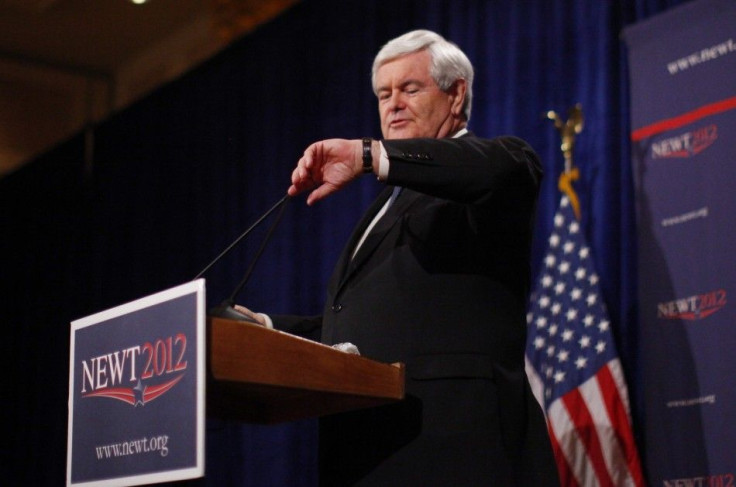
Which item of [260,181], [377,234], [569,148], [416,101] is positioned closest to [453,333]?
[377,234]

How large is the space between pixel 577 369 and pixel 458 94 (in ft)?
4.68

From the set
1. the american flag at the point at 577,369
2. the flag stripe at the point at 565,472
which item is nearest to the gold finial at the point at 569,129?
the american flag at the point at 577,369

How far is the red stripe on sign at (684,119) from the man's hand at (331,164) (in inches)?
72.1

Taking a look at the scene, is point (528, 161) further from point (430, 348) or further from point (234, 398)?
point (234, 398)

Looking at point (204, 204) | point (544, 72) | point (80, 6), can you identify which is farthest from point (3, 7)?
point (544, 72)

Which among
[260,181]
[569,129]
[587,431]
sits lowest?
[587,431]

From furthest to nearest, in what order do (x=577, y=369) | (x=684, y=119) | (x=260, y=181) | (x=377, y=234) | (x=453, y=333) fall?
(x=260, y=181) → (x=577, y=369) → (x=684, y=119) → (x=377, y=234) → (x=453, y=333)

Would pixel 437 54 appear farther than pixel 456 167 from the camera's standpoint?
Yes

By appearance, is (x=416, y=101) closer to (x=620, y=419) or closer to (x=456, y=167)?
(x=456, y=167)

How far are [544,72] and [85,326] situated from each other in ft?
9.16

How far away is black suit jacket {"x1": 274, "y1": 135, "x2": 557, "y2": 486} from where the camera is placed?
2023 millimetres

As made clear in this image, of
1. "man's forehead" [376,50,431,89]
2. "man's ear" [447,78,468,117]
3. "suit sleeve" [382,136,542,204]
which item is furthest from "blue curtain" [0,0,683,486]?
A: "suit sleeve" [382,136,542,204]

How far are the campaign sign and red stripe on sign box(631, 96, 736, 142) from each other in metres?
2.20

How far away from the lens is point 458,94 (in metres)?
2.55
